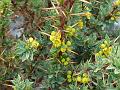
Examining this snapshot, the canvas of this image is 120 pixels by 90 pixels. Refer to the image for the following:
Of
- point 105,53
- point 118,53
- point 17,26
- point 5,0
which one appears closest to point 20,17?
point 17,26

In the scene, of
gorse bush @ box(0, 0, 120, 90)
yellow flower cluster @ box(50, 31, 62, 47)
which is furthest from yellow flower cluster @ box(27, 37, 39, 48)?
yellow flower cluster @ box(50, 31, 62, 47)

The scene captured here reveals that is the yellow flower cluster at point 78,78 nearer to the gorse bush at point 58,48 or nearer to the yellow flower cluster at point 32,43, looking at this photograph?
the gorse bush at point 58,48

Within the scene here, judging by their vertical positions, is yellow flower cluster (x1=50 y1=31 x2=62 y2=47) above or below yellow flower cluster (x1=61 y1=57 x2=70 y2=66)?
above

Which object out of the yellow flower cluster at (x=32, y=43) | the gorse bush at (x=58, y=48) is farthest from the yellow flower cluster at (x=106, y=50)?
the yellow flower cluster at (x=32, y=43)

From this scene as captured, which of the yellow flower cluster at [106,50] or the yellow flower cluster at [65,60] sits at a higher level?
the yellow flower cluster at [106,50]

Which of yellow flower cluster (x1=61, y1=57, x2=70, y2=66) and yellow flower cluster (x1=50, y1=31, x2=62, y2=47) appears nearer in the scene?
yellow flower cluster (x1=50, y1=31, x2=62, y2=47)

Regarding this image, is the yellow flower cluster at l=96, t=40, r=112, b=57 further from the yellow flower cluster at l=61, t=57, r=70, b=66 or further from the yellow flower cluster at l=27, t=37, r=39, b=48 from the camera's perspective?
the yellow flower cluster at l=27, t=37, r=39, b=48

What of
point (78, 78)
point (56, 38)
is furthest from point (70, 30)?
point (78, 78)

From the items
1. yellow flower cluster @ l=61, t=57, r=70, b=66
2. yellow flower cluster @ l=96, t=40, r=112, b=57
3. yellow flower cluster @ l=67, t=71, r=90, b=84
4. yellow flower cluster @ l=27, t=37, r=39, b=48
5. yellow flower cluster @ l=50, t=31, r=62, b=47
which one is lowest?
yellow flower cluster @ l=67, t=71, r=90, b=84
